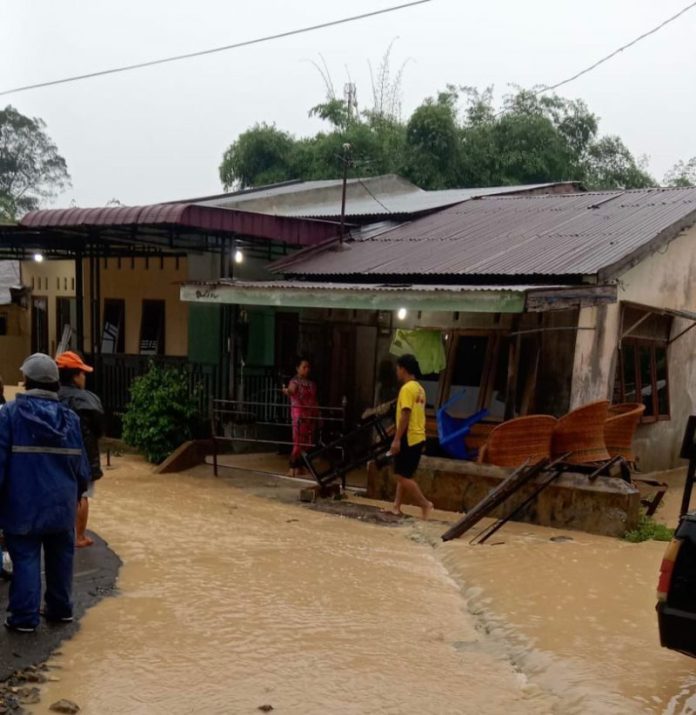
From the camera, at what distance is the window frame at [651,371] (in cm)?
1101

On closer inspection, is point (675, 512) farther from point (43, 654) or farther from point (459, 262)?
point (43, 654)

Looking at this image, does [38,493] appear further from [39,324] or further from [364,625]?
[39,324]

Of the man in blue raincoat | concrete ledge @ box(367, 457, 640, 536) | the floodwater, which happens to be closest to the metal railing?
concrete ledge @ box(367, 457, 640, 536)

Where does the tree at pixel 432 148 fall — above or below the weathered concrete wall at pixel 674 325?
Answer: above

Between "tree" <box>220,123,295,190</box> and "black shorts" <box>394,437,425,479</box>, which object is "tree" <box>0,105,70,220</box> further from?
"black shorts" <box>394,437,425,479</box>

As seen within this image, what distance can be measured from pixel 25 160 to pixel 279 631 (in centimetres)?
4889

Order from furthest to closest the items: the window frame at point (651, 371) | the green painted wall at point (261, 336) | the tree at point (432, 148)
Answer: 1. the tree at point (432, 148)
2. the green painted wall at point (261, 336)
3. the window frame at point (651, 371)

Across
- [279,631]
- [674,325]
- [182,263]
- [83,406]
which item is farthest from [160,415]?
[674,325]

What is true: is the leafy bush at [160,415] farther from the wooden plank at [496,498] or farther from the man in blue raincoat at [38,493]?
the man in blue raincoat at [38,493]

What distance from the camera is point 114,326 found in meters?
14.4

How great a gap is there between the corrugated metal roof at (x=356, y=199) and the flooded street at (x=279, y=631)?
7.71 m

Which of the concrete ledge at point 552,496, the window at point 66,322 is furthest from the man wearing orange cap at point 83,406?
the window at point 66,322

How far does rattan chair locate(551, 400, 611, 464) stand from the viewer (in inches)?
333

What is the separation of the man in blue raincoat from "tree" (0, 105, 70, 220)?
45.0 meters
